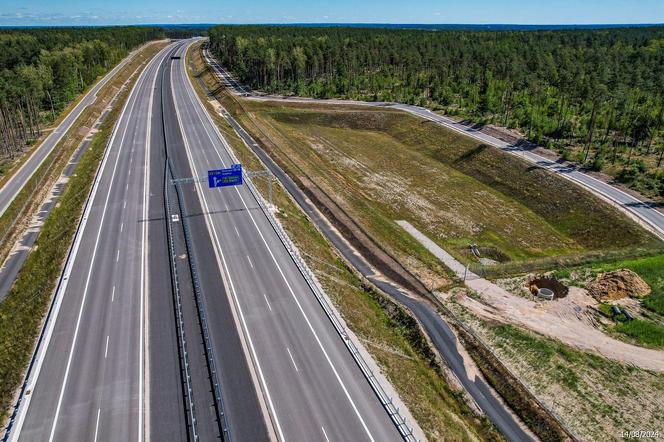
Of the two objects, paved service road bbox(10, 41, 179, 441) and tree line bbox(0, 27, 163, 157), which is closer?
paved service road bbox(10, 41, 179, 441)

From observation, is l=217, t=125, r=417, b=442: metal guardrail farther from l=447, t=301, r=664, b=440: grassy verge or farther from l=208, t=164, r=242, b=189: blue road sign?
l=447, t=301, r=664, b=440: grassy verge

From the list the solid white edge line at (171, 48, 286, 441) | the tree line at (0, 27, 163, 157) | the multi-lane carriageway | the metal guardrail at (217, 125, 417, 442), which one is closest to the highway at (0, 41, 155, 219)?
the tree line at (0, 27, 163, 157)

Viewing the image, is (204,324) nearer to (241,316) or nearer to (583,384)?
(241,316)

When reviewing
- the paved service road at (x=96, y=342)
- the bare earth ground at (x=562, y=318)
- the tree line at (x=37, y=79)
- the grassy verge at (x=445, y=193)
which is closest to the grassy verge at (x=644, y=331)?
the bare earth ground at (x=562, y=318)

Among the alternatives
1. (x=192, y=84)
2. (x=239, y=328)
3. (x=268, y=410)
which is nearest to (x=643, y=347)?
(x=268, y=410)

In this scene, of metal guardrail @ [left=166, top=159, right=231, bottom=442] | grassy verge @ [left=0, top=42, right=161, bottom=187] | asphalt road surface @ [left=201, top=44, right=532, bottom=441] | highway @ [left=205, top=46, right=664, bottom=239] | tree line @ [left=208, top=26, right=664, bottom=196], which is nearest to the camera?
metal guardrail @ [left=166, top=159, right=231, bottom=442]

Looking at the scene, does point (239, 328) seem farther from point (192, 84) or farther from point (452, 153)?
point (192, 84)
